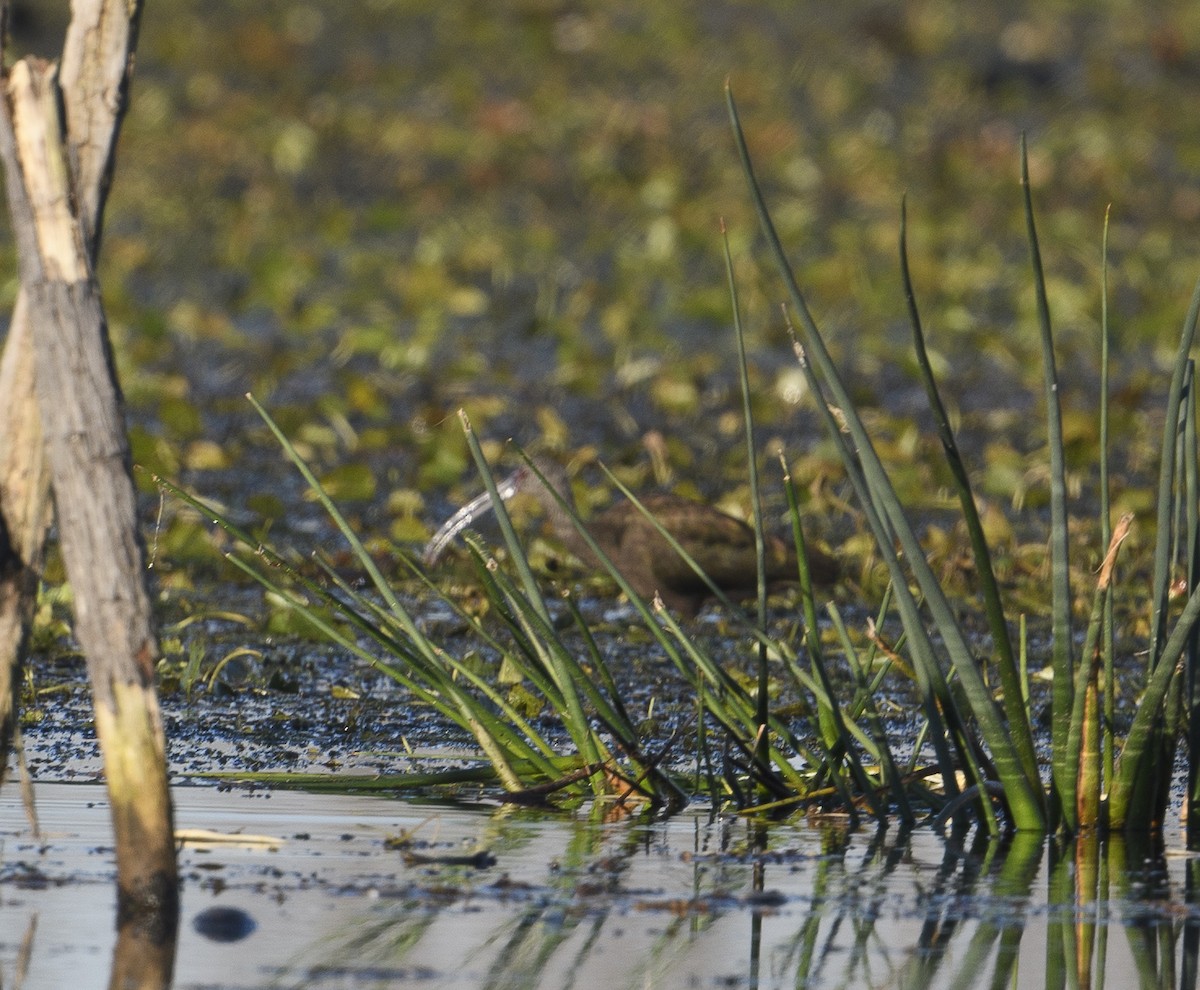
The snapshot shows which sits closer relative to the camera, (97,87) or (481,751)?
(97,87)

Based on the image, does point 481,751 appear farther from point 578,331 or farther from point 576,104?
point 576,104

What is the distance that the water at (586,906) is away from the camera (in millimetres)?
3242

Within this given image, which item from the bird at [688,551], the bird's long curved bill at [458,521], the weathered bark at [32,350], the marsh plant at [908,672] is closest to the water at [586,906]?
the marsh plant at [908,672]

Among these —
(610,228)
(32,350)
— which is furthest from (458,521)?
(610,228)

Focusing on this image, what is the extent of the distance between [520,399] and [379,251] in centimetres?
281

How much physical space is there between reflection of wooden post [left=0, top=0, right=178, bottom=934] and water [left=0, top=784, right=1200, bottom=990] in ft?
0.65

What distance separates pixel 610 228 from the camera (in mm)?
13758

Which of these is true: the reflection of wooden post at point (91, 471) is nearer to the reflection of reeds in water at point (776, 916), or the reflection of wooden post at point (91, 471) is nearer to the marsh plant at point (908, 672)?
the reflection of reeds in water at point (776, 916)

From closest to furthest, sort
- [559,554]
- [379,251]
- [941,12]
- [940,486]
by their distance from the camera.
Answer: [559,554], [940,486], [379,251], [941,12]

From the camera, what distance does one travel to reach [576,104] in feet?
52.2

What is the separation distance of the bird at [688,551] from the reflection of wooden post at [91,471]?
381 centimetres

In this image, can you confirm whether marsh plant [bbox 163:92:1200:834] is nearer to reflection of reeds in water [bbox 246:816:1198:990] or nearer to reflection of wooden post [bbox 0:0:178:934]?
reflection of reeds in water [bbox 246:816:1198:990]

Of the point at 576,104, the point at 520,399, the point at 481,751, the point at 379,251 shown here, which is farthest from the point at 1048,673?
the point at 576,104

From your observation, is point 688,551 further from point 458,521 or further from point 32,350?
point 32,350
